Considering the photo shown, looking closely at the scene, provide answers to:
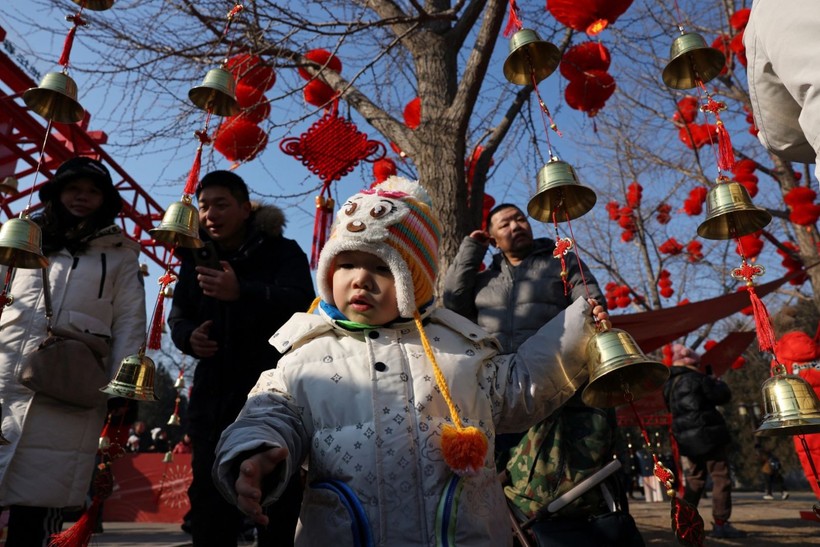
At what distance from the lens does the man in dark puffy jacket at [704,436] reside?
5.36 meters

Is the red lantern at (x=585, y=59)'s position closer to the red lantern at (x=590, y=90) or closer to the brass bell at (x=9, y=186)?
the red lantern at (x=590, y=90)

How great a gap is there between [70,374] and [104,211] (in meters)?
0.85

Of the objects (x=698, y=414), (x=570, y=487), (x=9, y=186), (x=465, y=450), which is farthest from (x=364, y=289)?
(x=9, y=186)

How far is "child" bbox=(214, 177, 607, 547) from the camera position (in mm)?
1542

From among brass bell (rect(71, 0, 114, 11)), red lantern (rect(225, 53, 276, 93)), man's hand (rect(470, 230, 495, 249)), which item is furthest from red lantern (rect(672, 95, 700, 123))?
brass bell (rect(71, 0, 114, 11))

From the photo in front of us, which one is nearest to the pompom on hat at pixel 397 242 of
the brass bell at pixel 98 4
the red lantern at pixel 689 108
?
the brass bell at pixel 98 4

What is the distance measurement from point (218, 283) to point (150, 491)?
319 inches

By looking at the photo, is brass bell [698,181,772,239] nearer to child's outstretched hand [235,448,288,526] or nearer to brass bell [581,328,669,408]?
brass bell [581,328,669,408]

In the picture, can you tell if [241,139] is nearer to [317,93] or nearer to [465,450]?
[317,93]

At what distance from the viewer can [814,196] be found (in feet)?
28.5

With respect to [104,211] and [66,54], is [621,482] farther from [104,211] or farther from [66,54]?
[66,54]

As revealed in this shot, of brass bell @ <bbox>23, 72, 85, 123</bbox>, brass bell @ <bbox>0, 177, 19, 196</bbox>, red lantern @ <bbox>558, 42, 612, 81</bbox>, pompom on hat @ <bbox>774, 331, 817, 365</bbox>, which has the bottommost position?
pompom on hat @ <bbox>774, 331, 817, 365</bbox>

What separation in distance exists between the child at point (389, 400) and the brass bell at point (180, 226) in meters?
0.57

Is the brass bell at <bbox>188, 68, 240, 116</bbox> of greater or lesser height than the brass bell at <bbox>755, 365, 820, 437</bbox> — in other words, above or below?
above
